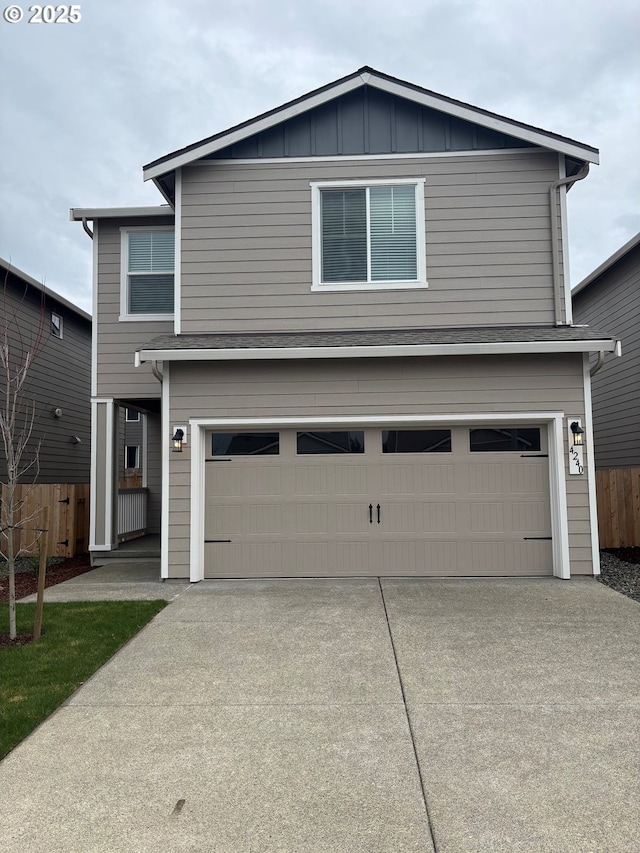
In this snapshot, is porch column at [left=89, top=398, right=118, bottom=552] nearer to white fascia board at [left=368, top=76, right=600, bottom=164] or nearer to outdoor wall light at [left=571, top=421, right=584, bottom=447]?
white fascia board at [left=368, top=76, right=600, bottom=164]

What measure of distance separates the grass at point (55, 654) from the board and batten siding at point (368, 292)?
4.17 meters

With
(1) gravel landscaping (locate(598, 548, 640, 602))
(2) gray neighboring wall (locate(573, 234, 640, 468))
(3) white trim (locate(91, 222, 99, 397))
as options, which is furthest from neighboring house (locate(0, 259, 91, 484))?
(2) gray neighboring wall (locate(573, 234, 640, 468))

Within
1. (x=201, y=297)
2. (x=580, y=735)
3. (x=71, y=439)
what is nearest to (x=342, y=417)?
(x=201, y=297)

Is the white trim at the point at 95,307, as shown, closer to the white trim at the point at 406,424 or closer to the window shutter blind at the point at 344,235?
the white trim at the point at 406,424

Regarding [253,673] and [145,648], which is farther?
[145,648]

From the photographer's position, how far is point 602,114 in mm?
19609

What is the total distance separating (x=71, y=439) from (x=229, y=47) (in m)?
9.62

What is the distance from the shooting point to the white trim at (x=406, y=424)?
7992 mm

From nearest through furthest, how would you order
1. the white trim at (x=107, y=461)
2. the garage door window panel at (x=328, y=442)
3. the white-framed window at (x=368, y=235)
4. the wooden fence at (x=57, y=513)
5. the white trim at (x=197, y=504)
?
the white trim at (x=197, y=504), the garage door window panel at (x=328, y=442), the white-framed window at (x=368, y=235), the white trim at (x=107, y=461), the wooden fence at (x=57, y=513)

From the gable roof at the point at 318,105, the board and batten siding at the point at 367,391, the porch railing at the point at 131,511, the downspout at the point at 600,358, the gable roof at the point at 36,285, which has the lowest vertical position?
the porch railing at the point at 131,511

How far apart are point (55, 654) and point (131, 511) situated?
6613 millimetres

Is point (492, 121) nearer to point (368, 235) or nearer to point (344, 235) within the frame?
point (368, 235)

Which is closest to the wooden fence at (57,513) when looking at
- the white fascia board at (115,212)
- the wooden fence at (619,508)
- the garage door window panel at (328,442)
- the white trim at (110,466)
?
the white trim at (110,466)

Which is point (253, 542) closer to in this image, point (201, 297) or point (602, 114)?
point (201, 297)
